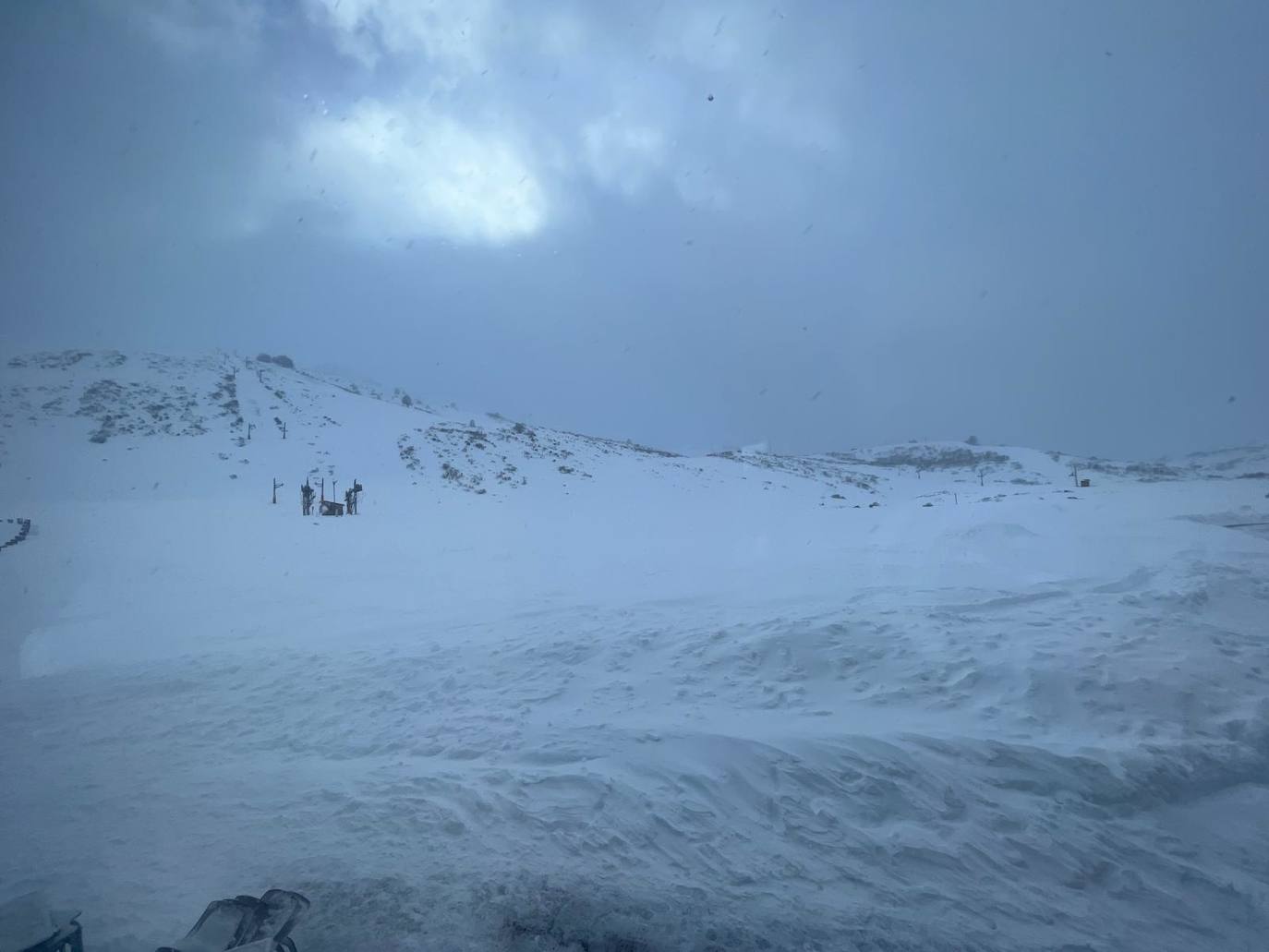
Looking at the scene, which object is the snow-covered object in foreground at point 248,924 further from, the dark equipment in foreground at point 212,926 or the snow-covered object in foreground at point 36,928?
the snow-covered object in foreground at point 36,928

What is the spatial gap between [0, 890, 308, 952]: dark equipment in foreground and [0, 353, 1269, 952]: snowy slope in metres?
0.18

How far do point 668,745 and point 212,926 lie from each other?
3.09 m

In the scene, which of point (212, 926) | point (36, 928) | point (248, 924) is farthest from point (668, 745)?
point (36, 928)

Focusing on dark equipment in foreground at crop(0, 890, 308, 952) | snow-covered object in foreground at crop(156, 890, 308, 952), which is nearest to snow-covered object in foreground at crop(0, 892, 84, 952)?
dark equipment in foreground at crop(0, 890, 308, 952)

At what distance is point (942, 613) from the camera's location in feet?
25.4

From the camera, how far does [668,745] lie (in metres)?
5.16

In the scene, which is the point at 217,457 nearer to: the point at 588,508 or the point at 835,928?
the point at 588,508

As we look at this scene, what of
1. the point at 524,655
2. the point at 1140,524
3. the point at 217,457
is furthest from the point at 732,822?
the point at 217,457

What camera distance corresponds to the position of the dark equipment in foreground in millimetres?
3096

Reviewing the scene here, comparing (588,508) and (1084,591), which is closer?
(1084,591)

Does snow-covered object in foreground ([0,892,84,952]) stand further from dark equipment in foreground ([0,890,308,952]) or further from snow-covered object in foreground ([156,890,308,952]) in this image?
snow-covered object in foreground ([156,890,308,952])

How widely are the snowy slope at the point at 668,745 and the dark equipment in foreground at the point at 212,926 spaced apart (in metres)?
0.18

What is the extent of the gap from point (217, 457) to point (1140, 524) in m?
35.0

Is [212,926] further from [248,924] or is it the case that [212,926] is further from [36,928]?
[36,928]
